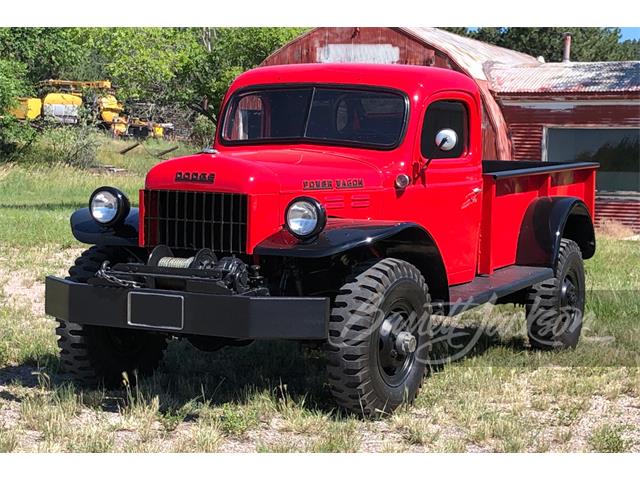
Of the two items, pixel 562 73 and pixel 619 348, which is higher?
pixel 562 73

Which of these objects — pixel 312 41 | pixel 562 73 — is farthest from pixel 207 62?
pixel 562 73

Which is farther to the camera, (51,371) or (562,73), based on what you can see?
(562,73)

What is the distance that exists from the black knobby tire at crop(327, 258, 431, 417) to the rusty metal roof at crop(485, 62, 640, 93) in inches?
499

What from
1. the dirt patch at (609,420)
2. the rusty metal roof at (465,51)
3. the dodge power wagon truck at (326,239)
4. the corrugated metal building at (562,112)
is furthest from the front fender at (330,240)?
the rusty metal roof at (465,51)

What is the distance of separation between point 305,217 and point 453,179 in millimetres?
1794

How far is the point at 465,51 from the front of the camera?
66.3 feet

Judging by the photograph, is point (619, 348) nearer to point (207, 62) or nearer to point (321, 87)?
point (321, 87)

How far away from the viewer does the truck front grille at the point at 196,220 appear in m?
5.77

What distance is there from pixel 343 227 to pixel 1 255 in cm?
762

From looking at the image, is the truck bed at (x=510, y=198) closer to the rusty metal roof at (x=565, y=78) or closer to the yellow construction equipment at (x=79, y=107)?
the rusty metal roof at (x=565, y=78)

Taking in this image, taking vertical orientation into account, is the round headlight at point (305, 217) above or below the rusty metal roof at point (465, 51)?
below

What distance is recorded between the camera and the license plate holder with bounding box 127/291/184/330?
5.45 metres

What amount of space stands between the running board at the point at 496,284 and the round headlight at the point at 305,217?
1430mm

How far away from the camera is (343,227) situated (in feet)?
18.9
